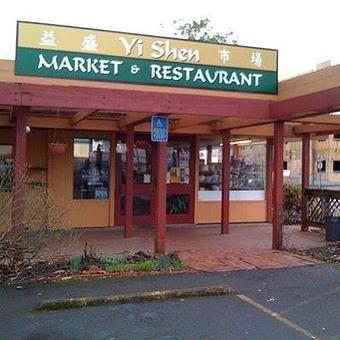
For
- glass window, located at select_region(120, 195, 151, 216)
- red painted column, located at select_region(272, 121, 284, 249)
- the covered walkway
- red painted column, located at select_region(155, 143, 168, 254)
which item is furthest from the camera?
glass window, located at select_region(120, 195, 151, 216)

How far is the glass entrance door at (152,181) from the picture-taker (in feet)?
42.7

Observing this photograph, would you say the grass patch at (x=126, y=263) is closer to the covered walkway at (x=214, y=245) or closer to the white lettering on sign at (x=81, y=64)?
the covered walkway at (x=214, y=245)

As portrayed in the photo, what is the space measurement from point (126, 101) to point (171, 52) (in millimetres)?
2488

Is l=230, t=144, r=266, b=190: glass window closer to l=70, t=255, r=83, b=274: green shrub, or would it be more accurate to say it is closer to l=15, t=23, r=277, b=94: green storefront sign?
l=15, t=23, r=277, b=94: green storefront sign

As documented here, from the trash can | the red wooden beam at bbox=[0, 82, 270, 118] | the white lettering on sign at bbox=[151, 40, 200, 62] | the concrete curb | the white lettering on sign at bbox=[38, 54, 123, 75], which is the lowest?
the concrete curb

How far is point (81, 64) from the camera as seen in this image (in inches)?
372

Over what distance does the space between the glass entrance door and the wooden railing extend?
9.64 ft

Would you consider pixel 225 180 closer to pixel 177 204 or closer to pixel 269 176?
pixel 177 204

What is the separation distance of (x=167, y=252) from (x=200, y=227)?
4135 millimetres

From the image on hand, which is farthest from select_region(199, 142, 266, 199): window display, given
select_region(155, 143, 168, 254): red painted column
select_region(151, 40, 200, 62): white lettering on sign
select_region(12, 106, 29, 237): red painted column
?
select_region(12, 106, 29, 237): red painted column

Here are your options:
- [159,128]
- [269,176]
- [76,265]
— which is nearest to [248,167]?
[269,176]

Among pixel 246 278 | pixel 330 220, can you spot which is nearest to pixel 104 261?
pixel 246 278

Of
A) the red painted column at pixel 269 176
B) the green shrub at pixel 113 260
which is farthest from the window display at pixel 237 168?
the green shrub at pixel 113 260

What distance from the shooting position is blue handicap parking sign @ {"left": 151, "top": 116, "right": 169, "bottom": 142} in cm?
873
